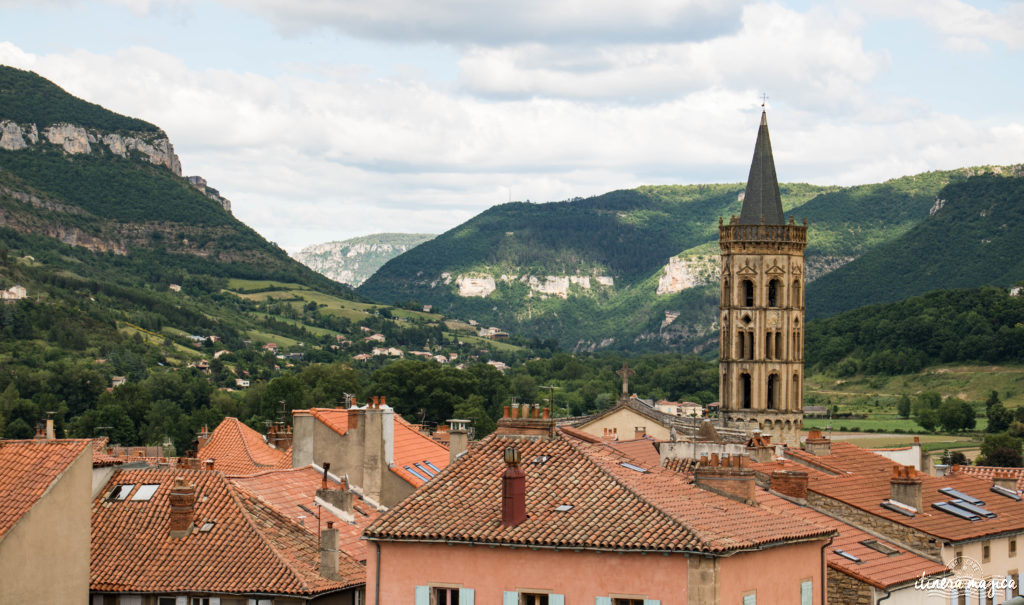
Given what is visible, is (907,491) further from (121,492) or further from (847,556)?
(121,492)

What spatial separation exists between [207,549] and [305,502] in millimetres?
6345

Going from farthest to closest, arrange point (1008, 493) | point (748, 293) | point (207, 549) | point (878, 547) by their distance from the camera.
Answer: point (748, 293) < point (1008, 493) < point (878, 547) < point (207, 549)

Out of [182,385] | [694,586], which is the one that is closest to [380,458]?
[694,586]

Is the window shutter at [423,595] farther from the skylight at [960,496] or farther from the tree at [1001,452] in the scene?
the tree at [1001,452]

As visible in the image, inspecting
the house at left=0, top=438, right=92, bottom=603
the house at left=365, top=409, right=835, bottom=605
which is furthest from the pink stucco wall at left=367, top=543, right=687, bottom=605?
the house at left=0, top=438, right=92, bottom=603

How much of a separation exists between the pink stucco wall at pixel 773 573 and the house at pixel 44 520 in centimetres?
1240

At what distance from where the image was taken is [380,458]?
135 ft

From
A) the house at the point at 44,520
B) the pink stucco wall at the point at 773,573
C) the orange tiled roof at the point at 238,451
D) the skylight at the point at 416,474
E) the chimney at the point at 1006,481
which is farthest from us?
the orange tiled roof at the point at 238,451

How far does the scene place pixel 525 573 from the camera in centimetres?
2391

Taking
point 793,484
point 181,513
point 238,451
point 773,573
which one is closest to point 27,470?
point 181,513

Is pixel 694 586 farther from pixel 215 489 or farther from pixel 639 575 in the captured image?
pixel 215 489

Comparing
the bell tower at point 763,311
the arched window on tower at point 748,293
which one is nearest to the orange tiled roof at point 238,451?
the bell tower at point 763,311

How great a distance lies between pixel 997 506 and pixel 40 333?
16716 centimetres

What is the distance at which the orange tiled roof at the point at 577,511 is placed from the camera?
23297mm
